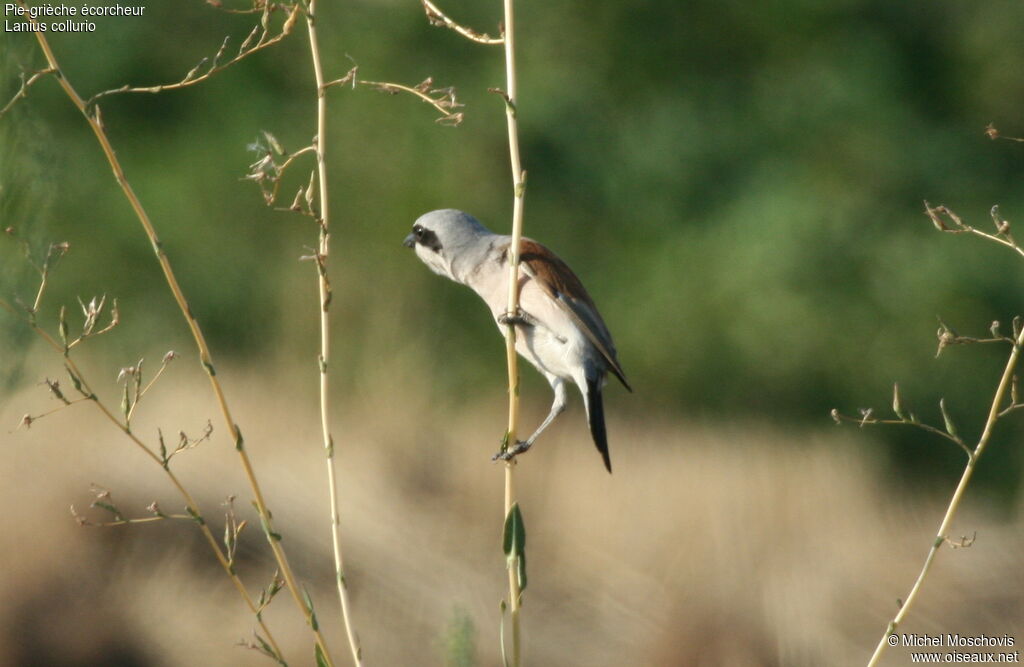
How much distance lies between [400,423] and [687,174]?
2298 millimetres

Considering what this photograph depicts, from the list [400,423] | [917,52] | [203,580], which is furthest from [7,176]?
[917,52]

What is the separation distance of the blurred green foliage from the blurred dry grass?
0.40 meters

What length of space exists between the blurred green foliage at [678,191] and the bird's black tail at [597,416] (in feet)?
11.6

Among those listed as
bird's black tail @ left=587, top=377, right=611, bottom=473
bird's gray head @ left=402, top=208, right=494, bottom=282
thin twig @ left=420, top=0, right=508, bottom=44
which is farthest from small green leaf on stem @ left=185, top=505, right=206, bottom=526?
bird's gray head @ left=402, top=208, right=494, bottom=282

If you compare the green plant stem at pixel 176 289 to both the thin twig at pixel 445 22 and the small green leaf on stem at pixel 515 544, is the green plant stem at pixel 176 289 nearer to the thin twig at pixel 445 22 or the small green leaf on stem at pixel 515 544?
the small green leaf on stem at pixel 515 544

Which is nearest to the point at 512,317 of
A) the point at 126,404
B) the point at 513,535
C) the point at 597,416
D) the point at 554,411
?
the point at 513,535

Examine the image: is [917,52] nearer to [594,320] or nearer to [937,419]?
[937,419]

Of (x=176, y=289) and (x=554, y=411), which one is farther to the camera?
(x=554, y=411)

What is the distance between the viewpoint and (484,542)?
5.33 metres

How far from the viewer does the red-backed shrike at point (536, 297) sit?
269 cm

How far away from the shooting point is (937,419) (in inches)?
247

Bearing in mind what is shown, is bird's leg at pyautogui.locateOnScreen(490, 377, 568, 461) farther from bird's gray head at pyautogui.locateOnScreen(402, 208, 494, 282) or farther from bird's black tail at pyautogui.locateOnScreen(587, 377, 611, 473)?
bird's gray head at pyautogui.locateOnScreen(402, 208, 494, 282)

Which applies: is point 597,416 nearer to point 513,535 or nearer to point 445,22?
point 513,535

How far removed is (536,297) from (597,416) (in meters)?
0.35
